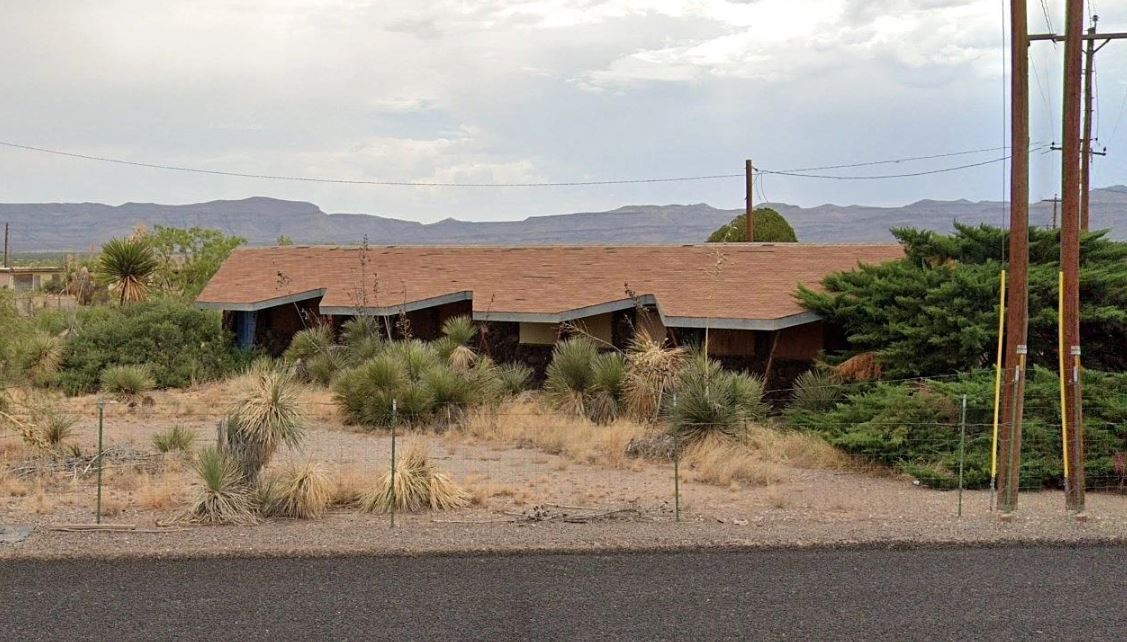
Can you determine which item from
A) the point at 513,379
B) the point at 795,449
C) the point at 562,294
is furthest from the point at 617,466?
the point at 562,294

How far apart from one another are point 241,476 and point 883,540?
21.7 ft

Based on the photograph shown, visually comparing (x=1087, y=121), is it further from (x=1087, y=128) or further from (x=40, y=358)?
(x=40, y=358)

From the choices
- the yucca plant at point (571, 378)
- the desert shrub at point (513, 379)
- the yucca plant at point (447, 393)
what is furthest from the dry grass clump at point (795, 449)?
the desert shrub at point (513, 379)

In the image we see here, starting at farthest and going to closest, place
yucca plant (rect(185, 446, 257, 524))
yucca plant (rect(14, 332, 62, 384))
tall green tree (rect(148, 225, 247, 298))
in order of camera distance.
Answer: tall green tree (rect(148, 225, 247, 298)) → yucca plant (rect(14, 332, 62, 384)) → yucca plant (rect(185, 446, 257, 524))

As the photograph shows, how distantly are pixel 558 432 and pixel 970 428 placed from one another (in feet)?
19.9

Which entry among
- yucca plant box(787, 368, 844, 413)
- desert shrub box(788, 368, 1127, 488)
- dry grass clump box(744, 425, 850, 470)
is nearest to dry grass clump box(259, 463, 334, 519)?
dry grass clump box(744, 425, 850, 470)

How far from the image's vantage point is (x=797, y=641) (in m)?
8.41

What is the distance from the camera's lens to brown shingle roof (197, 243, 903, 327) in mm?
21844

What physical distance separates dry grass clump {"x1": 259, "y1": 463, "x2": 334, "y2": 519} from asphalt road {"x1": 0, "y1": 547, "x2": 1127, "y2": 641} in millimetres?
2114

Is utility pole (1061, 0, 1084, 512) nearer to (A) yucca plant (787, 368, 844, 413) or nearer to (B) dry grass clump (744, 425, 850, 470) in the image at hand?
(B) dry grass clump (744, 425, 850, 470)

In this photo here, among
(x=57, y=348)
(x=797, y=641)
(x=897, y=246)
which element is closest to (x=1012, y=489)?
(x=797, y=641)

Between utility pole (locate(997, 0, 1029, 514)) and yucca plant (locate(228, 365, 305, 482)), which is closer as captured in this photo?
yucca plant (locate(228, 365, 305, 482))

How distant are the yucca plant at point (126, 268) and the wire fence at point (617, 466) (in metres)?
13.2

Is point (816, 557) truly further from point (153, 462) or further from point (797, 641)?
point (153, 462)
